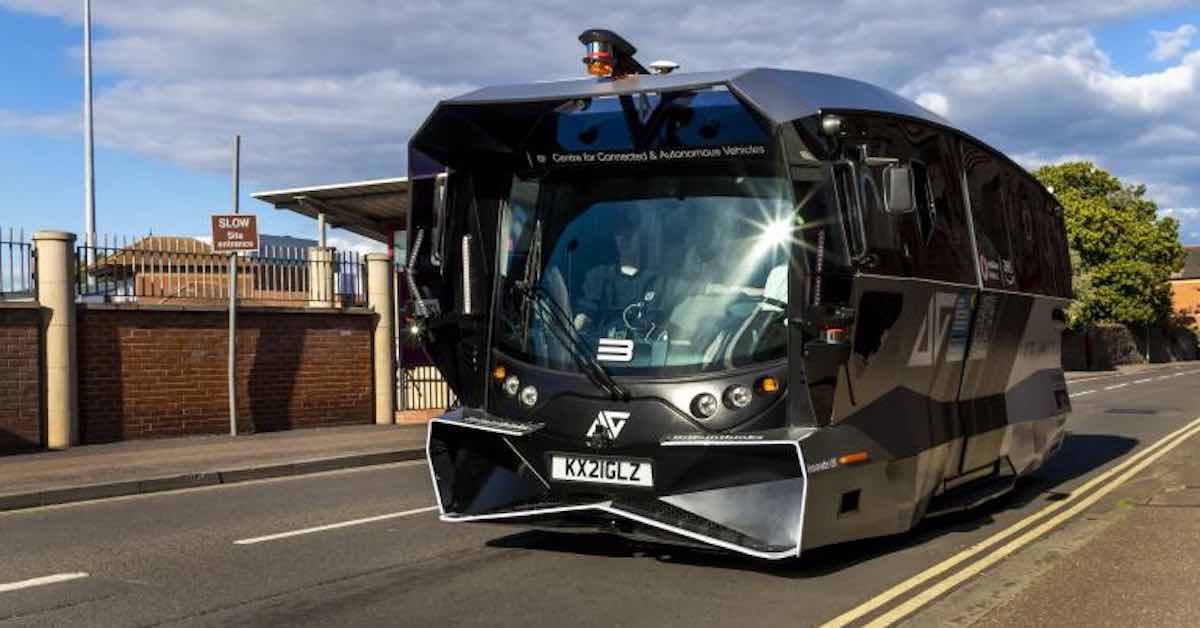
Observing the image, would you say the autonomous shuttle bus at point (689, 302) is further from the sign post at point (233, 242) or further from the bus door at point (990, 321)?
the sign post at point (233, 242)

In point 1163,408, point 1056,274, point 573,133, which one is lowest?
point 1163,408

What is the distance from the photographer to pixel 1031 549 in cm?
764

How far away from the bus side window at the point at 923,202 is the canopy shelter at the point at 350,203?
41.8 feet

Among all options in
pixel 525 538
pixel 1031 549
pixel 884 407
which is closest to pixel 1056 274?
pixel 1031 549

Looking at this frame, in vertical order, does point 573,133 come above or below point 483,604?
above

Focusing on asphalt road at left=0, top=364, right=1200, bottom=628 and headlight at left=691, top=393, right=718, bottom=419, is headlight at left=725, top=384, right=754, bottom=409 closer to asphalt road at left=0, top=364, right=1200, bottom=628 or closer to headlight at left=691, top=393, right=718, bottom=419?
headlight at left=691, top=393, right=718, bottom=419

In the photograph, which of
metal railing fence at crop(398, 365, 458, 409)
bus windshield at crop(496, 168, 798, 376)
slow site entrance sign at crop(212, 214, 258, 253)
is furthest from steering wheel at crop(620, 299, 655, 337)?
metal railing fence at crop(398, 365, 458, 409)

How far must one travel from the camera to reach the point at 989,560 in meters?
7.24

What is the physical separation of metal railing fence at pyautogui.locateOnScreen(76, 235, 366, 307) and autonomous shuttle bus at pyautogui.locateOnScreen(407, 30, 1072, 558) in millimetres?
9623

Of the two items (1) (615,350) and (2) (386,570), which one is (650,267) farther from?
(2) (386,570)

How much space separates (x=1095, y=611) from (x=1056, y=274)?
19.2ft

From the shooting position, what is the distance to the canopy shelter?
20.2m

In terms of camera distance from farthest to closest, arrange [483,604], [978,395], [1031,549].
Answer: [978,395] → [1031,549] → [483,604]

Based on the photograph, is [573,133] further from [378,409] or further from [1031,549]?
[378,409]
